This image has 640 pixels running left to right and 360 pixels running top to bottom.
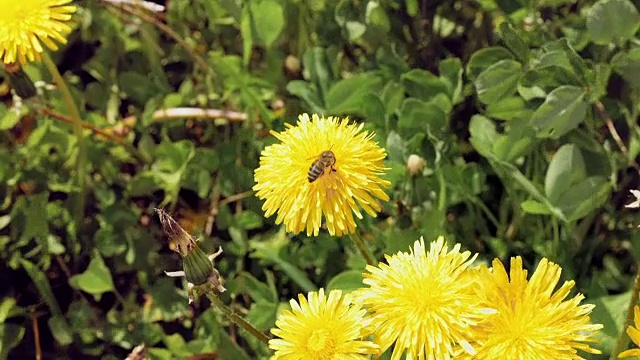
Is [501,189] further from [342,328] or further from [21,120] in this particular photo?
[21,120]

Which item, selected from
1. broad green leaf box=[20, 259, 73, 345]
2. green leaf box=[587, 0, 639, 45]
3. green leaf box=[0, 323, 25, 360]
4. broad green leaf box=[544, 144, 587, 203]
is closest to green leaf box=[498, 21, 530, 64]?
green leaf box=[587, 0, 639, 45]

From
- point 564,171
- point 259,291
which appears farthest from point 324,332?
point 564,171

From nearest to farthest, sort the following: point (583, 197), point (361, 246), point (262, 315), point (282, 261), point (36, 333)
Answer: point (361, 246) → point (583, 197) → point (262, 315) → point (282, 261) → point (36, 333)

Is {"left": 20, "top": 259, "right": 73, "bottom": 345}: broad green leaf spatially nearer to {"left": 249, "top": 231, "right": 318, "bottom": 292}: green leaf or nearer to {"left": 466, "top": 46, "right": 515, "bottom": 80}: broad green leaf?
{"left": 249, "top": 231, "right": 318, "bottom": 292}: green leaf

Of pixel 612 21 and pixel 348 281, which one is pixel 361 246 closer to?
pixel 348 281

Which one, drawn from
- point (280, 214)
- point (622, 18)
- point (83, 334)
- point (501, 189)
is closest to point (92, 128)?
point (83, 334)
